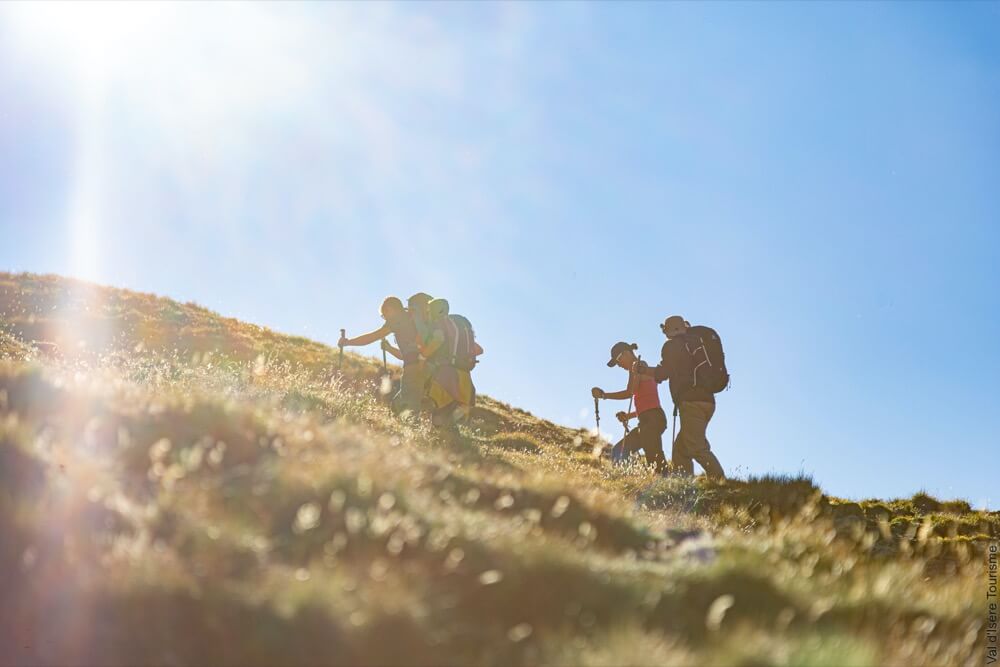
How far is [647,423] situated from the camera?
14273mm

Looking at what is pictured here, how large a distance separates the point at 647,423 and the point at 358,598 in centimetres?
1140

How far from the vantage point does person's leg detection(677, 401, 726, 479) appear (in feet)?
42.2

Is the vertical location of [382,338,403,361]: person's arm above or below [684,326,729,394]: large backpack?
below

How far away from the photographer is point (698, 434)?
13.0 meters

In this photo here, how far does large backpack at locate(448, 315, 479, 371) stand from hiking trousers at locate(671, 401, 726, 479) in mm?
3500

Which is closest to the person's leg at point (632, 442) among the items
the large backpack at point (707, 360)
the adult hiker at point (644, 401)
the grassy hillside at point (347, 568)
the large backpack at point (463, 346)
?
the adult hiker at point (644, 401)

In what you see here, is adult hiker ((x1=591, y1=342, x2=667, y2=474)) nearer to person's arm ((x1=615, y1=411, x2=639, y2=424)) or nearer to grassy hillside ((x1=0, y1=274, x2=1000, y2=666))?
person's arm ((x1=615, y1=411, x2=639, y2=424))

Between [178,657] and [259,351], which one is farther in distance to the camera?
[259,351]

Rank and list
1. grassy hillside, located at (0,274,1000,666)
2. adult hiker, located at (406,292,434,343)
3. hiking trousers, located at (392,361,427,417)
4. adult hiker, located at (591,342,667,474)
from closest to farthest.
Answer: grassy hillside, located at (0,274,1000,666)
adult hiker, located at (406,292,434,343)
hiking trousers, located at (392,361,427,417)
adult hiker, located at (591,342,667,474)

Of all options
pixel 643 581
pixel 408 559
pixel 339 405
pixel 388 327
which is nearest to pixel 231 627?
pixel 408 559

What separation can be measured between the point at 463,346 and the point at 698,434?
4.09 m

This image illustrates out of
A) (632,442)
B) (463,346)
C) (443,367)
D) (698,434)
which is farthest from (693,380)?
(443,367)

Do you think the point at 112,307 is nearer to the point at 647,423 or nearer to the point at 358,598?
the point at 647,423

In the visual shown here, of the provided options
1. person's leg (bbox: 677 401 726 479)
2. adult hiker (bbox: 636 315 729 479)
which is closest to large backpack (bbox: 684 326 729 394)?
adult hiker (bbox: 636 315 729 479)
